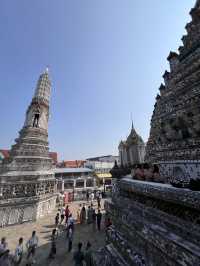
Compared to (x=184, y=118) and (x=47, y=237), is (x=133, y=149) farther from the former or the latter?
(x=184, y=118)

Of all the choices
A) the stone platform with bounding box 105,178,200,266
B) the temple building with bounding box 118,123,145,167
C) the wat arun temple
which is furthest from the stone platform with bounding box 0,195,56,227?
the temple building with bounding box 118,123,145,167

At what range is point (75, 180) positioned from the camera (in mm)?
33156

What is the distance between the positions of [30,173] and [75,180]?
1730 centimetres

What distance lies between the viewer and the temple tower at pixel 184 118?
540cm

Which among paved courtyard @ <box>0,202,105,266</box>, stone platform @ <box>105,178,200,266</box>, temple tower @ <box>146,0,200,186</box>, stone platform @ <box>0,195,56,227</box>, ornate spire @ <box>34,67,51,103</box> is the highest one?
ornate spire @ <box>34,67,51,103</box>

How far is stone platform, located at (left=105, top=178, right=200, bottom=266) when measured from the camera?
329 cm

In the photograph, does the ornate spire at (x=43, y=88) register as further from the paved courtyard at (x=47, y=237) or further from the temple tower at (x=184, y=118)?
the temple tower at (x=184, y=118)

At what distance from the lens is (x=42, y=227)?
14.1 m

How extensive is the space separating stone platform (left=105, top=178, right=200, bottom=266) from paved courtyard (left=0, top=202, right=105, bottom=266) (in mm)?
4734

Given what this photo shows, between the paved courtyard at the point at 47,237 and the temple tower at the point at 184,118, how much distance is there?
314 inches

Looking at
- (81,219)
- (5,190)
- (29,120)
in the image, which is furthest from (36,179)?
(29,120)

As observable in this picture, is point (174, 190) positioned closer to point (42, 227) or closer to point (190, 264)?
point (190, 264)

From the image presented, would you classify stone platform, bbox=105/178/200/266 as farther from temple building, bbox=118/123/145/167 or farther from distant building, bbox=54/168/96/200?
distant building, bbox=54/168/96/200

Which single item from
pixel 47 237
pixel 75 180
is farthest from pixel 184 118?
pixel 75 180
